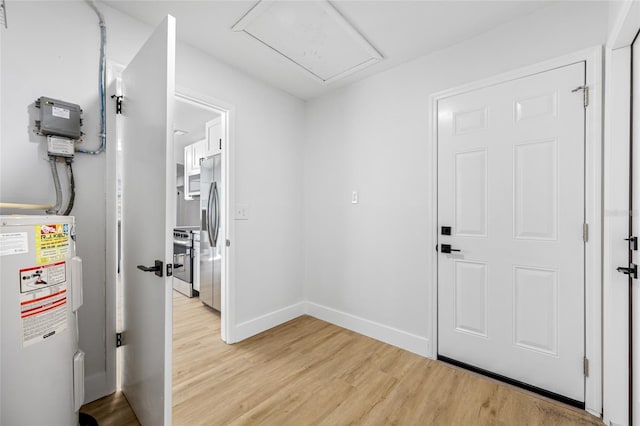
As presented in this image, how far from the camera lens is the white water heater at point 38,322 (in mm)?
1048

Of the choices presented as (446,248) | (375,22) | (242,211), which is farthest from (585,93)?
(242,211)

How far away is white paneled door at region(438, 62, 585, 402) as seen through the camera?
66.7 inches

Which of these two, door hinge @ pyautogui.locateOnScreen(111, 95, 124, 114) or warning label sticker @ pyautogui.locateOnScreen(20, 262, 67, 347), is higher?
door hinge @ pyautogui.locateOnScreen(111, 95, 124, 114)

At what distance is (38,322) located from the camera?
44.3 inches

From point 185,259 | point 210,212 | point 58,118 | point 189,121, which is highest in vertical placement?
point 189,121

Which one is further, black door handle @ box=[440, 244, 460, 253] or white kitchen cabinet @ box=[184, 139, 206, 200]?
white kitchen cabinet @ box=[184, 139, 206, 200]

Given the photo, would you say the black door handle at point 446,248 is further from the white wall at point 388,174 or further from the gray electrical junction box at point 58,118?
the gray electrical junction box at point 58,118

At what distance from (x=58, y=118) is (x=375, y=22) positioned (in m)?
2.09

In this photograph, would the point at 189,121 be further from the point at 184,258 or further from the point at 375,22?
the point at 375,22

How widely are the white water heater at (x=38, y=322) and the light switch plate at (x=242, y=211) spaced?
51.5 inches

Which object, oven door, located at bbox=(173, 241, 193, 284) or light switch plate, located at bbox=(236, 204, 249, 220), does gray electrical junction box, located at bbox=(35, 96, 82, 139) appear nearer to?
light switch plate, located at bbox=(236, 204, 249, 220)

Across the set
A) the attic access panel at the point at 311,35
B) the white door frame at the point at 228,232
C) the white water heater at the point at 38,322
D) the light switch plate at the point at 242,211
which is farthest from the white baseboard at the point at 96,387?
the attic access panel at the point at 311,35

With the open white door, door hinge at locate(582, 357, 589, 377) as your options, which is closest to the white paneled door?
door hinge at locate(582, 357, 589, 377)

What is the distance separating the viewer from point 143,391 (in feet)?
4.91
